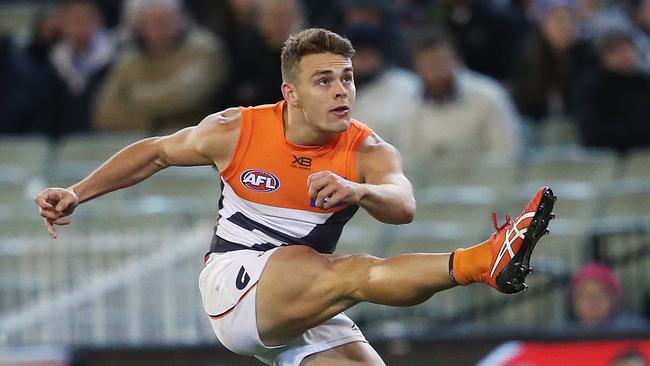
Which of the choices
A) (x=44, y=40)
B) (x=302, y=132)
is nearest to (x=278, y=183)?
(x=302, y=132)

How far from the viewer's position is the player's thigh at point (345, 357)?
275 inches

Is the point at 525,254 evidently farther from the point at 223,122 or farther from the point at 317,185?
the point at 223,122

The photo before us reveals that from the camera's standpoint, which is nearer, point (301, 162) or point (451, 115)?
point (301, 162)

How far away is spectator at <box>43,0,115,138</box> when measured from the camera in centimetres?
1252

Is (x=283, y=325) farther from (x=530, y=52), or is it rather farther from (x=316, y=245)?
(x=530, y=52)

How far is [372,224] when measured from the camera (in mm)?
10500

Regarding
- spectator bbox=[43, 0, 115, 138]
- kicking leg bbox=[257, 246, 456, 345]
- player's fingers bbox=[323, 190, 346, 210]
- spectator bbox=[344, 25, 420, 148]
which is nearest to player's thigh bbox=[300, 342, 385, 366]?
kicking leg bbox=[257, 246, 456, 345]

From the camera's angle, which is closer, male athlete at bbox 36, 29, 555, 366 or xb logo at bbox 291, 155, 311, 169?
male athlete at bbox 36, 29, 555, 366

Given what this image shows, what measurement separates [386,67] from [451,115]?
2.75 ft

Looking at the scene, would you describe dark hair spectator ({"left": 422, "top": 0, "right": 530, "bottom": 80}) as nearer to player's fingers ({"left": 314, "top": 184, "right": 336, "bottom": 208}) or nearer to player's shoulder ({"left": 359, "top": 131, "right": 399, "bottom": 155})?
Answer: player's shoulder ({"left": 359, "top": 131, "right": 399, "bottom": 155})

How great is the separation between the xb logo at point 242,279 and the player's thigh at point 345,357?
20.9 inches

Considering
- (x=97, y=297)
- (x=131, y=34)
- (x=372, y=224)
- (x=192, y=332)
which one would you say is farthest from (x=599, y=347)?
(x=131, y=34)

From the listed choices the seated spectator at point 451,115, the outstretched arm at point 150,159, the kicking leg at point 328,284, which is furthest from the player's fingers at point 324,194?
the seated spectator at point 451,115

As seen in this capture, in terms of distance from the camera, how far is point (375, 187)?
6.31 metres
